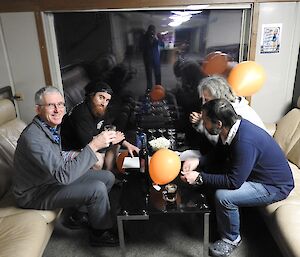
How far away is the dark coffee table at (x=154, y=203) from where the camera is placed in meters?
1.71

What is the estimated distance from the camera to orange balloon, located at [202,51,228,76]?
268 centimetres

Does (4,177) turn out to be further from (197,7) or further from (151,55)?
(197,7)

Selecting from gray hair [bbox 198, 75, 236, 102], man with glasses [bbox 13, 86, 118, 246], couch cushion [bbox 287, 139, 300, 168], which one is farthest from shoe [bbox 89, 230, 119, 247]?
couch cushion [bbox 287, 139, 300, 168]

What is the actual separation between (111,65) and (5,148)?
4.07 feet

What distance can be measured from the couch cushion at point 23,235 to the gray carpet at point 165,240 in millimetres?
299

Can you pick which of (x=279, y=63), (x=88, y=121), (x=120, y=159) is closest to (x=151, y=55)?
(x=88, y=121)

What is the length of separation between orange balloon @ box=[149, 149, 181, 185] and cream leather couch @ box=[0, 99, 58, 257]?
0.75 meters

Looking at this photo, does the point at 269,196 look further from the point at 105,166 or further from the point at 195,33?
the point at 195,33

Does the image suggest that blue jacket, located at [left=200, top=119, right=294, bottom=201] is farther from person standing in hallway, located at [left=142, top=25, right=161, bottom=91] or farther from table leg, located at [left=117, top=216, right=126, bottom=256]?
person standing in hallway, located at [left=142, top=25, right=161, bottom=91]

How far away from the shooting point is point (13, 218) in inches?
71.0

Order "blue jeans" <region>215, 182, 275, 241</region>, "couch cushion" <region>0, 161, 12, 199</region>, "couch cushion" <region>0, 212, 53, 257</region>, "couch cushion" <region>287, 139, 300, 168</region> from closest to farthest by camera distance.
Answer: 1. "couch cushion" <region>0, 212, 53, 257</region>
2. "blue jeans" <region>215, 182, 275, 241</region>
3. "couch cushion" <region>0, 161, 12, 199</region>
4. "couch cushion" <region>287, 139, 300, 168</region>

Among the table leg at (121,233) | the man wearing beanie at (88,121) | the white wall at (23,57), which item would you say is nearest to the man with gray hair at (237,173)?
the table leg at (121,233)

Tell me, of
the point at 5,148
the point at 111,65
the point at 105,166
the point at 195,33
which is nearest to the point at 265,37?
the point at 195,33

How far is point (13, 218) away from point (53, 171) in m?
0.43
